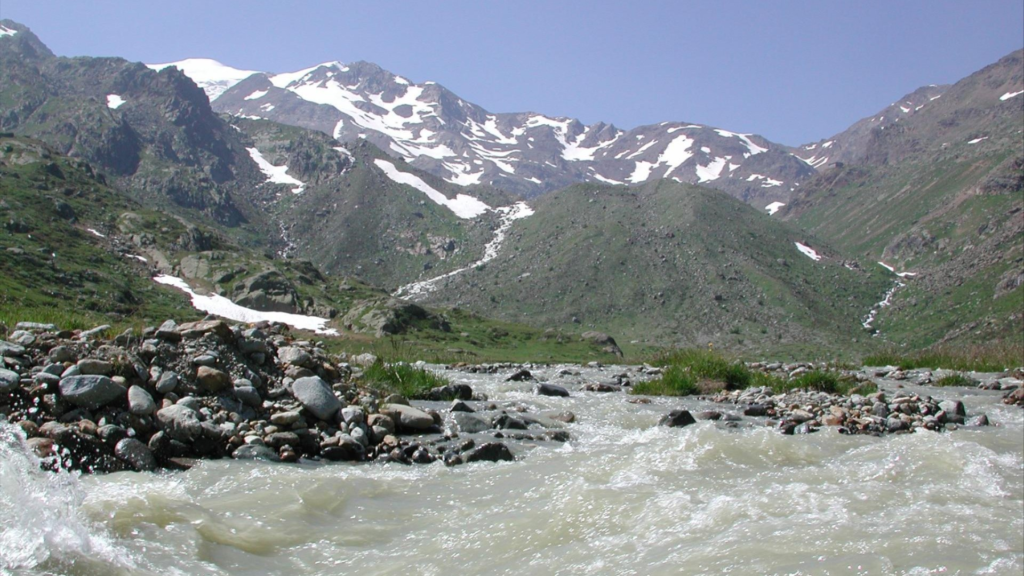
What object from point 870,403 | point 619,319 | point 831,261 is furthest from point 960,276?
point 870,403

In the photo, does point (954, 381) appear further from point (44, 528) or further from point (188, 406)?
point (44, 528)

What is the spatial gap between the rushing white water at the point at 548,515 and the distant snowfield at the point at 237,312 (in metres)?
54.3

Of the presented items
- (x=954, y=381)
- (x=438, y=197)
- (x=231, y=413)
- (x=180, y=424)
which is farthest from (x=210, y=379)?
(x=438, y=197)

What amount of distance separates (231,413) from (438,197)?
158508mm

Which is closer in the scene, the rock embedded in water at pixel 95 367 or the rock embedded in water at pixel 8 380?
the rock embedded in water at pixel 8 380

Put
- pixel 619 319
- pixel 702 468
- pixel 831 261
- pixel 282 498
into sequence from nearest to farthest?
pixel 282 498
pixel 702 468
pixel 619 319
pixel 831 261

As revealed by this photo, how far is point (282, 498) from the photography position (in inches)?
283

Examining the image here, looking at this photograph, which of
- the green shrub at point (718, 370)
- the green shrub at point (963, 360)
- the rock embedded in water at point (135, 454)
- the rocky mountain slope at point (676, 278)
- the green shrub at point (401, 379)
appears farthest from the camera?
the rocky mountain slope at point (676, 278)

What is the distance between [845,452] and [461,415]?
6556 mm

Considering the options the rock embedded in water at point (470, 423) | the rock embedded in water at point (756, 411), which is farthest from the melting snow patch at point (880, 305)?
the rock embedded in water at point (470, 423)

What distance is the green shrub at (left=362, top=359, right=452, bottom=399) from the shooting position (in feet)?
46.5

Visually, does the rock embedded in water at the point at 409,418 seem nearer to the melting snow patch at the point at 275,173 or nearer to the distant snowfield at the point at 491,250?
the distant snowfield at the point at 491,250

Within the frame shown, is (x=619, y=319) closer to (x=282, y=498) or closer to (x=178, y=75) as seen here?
Result: (x=282, y=498)

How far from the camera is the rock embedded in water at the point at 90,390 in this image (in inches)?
309
